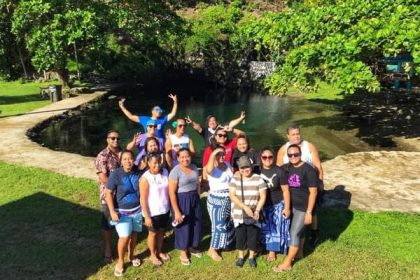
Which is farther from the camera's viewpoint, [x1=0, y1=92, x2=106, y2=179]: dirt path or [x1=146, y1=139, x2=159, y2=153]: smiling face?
[x1=0, y1=92, x2=106, y2=179]: dirt path

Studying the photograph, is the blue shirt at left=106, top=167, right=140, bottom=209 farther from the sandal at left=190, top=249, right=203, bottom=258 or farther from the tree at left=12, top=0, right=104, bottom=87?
the tree at left=12, top=0, right=104, bottom=87

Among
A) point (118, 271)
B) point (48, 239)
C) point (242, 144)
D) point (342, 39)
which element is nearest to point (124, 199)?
point (118, 271)

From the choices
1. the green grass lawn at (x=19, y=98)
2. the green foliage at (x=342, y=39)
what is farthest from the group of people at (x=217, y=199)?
the green grass lawn at (x=19, y=98)

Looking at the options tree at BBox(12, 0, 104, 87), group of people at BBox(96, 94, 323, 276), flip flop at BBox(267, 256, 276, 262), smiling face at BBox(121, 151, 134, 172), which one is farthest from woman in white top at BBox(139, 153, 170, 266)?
tree at BBox(12, 0, 104, 87)

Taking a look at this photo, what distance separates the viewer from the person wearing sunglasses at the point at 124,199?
5891 mm

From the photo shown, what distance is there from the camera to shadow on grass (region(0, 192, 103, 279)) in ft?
21.3

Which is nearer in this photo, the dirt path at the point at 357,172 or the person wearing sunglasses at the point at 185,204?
the person wearing sunglasses at the point at 185,204

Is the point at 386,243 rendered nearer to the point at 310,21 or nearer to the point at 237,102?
the point at 310,21

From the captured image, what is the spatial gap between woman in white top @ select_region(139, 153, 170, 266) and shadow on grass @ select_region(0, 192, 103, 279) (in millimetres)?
1212

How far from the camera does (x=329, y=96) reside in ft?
86.0

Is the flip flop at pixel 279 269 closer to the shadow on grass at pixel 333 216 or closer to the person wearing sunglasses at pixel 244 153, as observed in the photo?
the shadow on grass at pixel 333 216

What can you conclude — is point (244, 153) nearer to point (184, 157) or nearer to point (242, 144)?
point (242, 144)

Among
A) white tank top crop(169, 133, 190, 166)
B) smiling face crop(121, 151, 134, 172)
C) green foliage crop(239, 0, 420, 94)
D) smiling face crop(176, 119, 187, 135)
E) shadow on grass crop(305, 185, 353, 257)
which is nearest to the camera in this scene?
smiling face crop(121, 151, 134, 172)

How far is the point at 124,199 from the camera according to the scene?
5992 mm
